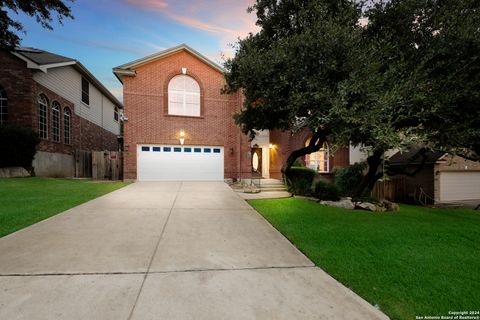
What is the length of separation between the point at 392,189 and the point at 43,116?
22.0m

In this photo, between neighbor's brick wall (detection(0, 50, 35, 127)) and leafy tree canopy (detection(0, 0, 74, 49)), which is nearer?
leafy tree canopy (detection(0, 0, 74, 49))

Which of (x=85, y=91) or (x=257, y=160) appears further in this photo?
(x=85, y=91)

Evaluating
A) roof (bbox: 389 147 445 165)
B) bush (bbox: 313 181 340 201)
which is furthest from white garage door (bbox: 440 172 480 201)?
bush (bbox: 313 181 340 201)

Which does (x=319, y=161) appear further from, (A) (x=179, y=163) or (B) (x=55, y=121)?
(B) (x=55, y=121)

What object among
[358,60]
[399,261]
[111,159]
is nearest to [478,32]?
[358,60]

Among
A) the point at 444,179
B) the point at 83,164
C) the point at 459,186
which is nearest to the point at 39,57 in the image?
the point at 83,164

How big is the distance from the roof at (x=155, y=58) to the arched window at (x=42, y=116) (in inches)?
201

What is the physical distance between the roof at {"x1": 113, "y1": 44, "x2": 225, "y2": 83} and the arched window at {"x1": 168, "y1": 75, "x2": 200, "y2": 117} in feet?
4.75

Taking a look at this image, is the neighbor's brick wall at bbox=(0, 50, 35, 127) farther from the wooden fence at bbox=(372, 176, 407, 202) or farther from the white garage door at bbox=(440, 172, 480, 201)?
the white garage door at bbox=(440, 172, 480, 201)

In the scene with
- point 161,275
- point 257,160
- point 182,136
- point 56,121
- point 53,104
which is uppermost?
point 53,104

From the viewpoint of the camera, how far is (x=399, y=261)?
12.0ft

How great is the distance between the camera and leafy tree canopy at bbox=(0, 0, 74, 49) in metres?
11.0

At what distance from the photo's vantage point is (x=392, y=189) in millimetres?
14352

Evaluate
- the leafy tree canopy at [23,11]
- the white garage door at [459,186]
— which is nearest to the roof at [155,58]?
the leafy tree canopy at [23,11]
